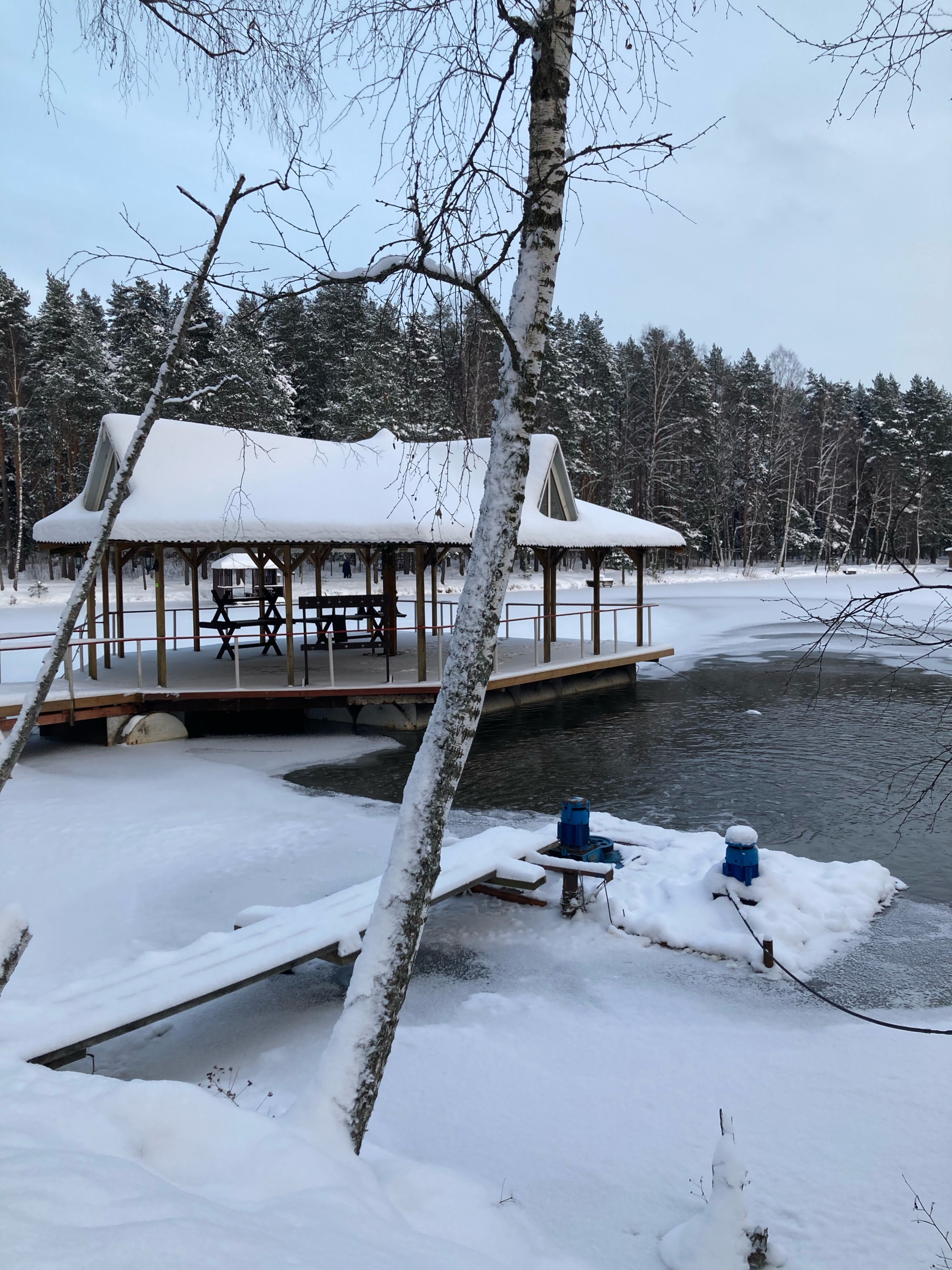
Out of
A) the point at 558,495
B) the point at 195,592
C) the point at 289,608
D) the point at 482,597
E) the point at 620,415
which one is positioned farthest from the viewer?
the point at 620,415

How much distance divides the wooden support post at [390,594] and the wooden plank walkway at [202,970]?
10660 mm

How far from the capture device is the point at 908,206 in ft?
13.4

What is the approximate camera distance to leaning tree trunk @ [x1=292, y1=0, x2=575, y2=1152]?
351cm

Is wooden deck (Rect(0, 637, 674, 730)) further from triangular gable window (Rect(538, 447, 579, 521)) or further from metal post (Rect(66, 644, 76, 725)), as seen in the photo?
triangular gable window (Rect(538, 447, 579, 521))

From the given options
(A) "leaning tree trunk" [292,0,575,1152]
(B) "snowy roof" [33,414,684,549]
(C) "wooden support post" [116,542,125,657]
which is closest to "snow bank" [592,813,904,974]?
(A) "leaning tree trunk" [292,0,575,1152]

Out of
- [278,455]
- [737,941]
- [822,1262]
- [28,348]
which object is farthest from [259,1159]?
[28,348]

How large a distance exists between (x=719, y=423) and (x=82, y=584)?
52.4m

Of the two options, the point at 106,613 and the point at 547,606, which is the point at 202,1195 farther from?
the point at 547,606

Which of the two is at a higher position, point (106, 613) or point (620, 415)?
point (620, 415)

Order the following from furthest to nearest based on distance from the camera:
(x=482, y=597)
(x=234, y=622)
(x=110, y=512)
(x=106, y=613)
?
(x=234, y=622) → (x=106, y=613) → (x=110, y=512) → (x=482, y=597)

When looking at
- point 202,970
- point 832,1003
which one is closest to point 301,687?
point 202,970

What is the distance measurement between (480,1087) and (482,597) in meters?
2.68

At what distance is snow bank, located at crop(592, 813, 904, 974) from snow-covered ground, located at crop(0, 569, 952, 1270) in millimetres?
28

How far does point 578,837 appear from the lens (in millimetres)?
7754
